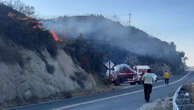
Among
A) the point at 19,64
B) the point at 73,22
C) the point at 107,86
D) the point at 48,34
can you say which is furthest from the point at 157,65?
the point at 19,64

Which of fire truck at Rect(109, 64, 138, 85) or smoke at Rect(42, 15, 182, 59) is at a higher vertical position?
smoke at Rect(42, 15, 182, 59)

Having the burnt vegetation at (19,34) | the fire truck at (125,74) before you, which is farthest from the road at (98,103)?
the fire truck at (125,74)

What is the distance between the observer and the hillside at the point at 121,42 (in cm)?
5684

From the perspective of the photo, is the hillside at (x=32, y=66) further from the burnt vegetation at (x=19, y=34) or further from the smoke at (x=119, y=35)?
the smoke at (x=119, y=35)

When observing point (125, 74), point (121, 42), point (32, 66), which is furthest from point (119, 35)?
point (32, 66)

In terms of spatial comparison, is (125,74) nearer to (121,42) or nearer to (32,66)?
(32,66)

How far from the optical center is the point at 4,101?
60.6 ft

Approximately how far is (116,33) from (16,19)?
4943cm

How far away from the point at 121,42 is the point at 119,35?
10.5ft

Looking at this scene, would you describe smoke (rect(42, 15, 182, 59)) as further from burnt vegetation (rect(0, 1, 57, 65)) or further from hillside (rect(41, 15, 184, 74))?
burnt vegetation (rect(0, 1, 57, 65))

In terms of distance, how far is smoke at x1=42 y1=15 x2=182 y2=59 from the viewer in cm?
5839

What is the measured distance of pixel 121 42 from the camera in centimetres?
7206

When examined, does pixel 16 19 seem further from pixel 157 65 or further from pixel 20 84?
pixel 157 65

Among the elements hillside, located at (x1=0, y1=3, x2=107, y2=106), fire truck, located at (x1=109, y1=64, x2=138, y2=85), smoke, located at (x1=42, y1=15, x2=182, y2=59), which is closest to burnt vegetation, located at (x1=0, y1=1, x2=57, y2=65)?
hillside, located at (x1=0, y1=3, x2=107, y2=106)
